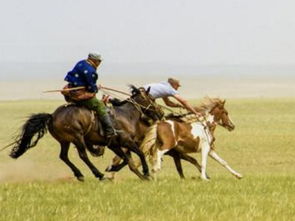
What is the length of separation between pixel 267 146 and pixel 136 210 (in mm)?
18723

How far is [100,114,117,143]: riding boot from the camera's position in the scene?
14.4 m

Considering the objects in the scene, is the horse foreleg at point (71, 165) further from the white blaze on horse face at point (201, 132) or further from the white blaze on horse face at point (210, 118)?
the white blaze on horse face at point (210, 118)

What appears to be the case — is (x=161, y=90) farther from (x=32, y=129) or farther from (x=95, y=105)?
(x=32, y=129)

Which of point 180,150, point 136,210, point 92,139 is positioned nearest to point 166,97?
point 180,150

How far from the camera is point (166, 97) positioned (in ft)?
52.3

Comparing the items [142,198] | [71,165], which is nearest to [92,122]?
[71,165]

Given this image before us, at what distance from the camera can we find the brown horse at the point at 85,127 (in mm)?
14117

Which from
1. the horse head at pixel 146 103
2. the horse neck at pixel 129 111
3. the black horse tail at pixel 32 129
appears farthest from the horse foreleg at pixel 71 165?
the horse head at pixel 146 103

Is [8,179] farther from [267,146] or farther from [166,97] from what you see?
[267,146]

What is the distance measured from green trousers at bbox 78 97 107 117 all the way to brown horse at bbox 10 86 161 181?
91 mm

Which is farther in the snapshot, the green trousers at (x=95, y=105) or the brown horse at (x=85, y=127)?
the green trousers at (x=95, y=105)

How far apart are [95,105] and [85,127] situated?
0.43m

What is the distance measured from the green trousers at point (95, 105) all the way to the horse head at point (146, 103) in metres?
1.29

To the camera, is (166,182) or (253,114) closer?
(166,182)
